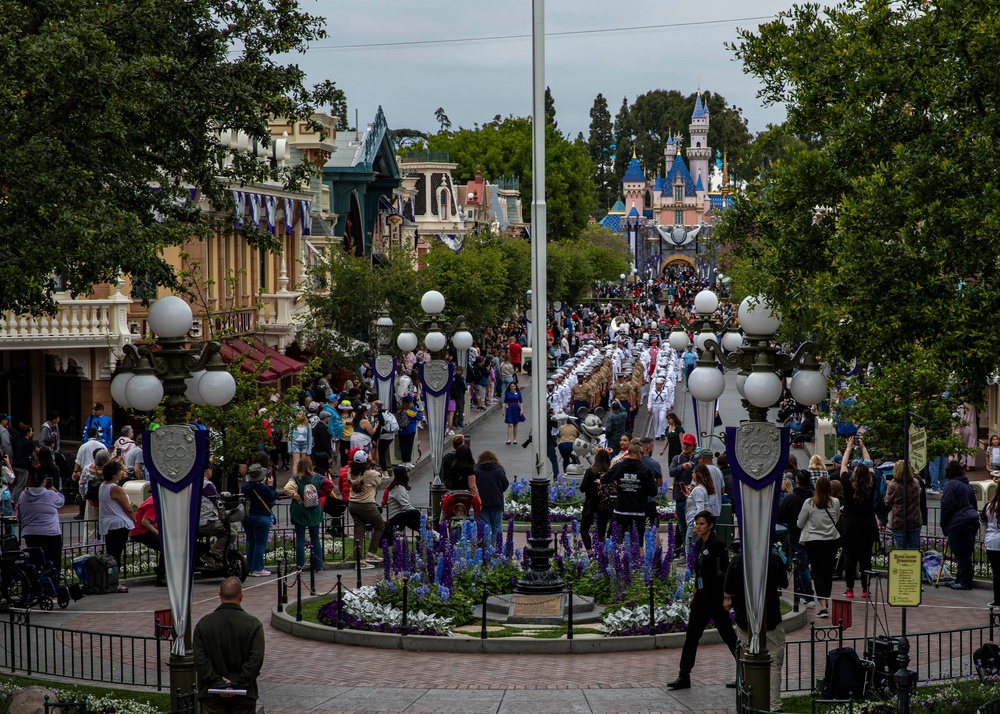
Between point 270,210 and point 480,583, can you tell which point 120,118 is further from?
point 270,210

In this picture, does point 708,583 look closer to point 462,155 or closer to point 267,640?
point 267,640

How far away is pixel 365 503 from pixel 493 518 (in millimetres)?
1798

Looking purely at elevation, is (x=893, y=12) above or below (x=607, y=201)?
below

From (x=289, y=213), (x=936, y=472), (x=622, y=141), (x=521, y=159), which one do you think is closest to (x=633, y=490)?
(x=936, y=472)

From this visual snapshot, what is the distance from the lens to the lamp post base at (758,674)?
10359 millimetres

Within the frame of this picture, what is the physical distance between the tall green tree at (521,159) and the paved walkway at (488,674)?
3112 inches

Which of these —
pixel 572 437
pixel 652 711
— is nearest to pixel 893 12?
pixel 652 711

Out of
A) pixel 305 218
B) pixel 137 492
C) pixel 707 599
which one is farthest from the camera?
pixel 305 218

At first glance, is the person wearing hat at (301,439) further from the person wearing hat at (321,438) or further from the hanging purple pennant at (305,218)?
the hanging purple pennant at (305,218)

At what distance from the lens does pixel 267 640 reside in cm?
1401

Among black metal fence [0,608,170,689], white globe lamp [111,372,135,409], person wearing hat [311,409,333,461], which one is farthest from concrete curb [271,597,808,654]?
person wearing hat [311,409,333,461]

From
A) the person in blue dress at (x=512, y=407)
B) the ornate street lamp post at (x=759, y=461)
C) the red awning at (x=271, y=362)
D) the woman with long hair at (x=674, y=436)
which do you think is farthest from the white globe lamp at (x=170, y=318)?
the person in blue dress at (x=512, y=407)

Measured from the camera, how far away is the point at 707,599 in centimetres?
1173

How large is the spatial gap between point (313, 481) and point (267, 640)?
164 inches
